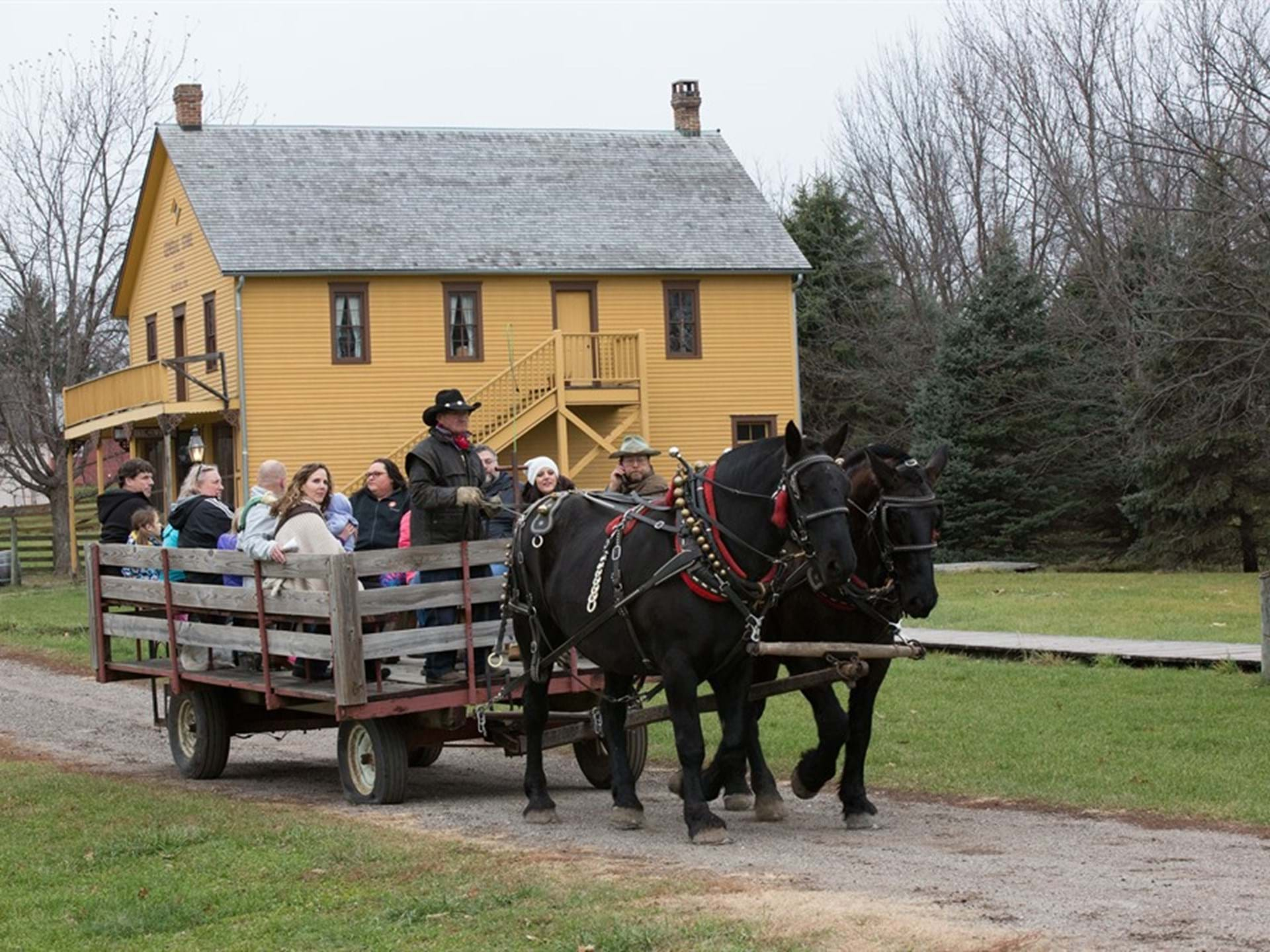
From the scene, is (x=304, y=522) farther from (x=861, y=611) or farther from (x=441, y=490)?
(x=861, y=611)

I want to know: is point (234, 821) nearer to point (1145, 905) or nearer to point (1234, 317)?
point (1145, 905)

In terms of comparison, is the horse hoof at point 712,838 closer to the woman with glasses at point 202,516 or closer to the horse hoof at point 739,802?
the horse hoof at point 739,802

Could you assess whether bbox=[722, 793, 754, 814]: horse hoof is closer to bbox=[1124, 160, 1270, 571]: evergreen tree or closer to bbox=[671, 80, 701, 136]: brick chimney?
bbox=[1124, 160, 1270, 571]: evergreen tree

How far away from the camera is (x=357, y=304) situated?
4022 cm

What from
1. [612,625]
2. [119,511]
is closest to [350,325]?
[119,511]

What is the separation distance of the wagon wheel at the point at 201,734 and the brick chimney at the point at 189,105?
30.8 metres

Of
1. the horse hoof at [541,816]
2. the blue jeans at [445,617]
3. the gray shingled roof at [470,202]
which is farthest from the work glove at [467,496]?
the gray shingled roof at [470,202]

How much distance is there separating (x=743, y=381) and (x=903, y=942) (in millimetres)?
36204

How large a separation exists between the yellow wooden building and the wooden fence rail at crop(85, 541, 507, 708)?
24838 mm

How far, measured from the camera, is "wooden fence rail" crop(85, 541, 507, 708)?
1100 cm

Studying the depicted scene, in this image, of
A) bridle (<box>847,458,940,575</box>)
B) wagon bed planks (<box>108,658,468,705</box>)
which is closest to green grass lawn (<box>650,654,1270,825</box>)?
bridle (<box>847,458,940,575</box>)

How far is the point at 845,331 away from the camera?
50844mm

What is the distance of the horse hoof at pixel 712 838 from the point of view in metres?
9.62

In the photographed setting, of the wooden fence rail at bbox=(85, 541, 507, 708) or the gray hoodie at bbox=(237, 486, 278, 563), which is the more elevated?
the gray hoodie at bbox=(237, 486, 278, 563)
